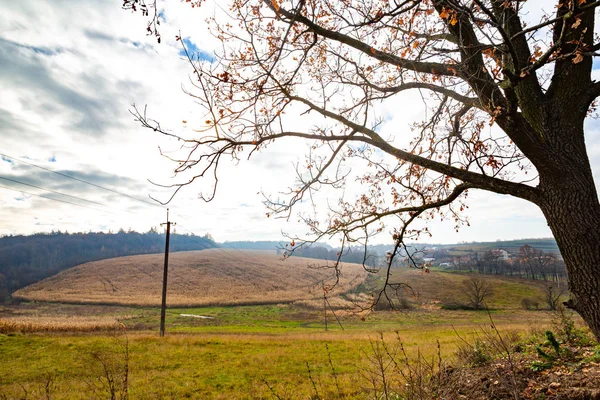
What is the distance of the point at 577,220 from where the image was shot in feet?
11.5

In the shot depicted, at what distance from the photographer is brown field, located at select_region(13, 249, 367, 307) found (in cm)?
6588

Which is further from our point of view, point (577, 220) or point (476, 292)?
point (476, 292)

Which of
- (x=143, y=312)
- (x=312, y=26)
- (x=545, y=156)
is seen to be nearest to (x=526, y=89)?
(x=545, y=156)

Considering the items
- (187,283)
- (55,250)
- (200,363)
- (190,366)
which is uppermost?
(55,250)

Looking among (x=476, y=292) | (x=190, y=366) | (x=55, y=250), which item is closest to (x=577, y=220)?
(x=190, y=366)

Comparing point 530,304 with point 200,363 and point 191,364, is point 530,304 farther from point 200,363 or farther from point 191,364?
point 191,364

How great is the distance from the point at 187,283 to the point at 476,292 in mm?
63633

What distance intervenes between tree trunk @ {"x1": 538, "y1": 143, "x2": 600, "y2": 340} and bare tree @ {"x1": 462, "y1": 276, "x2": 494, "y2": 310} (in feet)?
203

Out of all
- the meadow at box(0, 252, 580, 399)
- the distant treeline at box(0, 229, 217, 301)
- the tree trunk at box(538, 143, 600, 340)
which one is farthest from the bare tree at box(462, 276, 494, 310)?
the distant treeline at box(0, 229, 217, 301)

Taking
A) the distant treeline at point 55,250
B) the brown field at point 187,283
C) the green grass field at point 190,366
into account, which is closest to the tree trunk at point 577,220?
the green grass field at point 190,366

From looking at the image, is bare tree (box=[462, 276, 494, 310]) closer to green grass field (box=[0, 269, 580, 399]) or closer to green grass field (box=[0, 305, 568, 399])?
green grass field (box=[0, 269, 580, 399])

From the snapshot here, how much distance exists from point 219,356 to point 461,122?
1658 cm

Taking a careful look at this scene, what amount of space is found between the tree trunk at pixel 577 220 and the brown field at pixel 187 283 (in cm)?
6112

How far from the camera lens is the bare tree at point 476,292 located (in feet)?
194
